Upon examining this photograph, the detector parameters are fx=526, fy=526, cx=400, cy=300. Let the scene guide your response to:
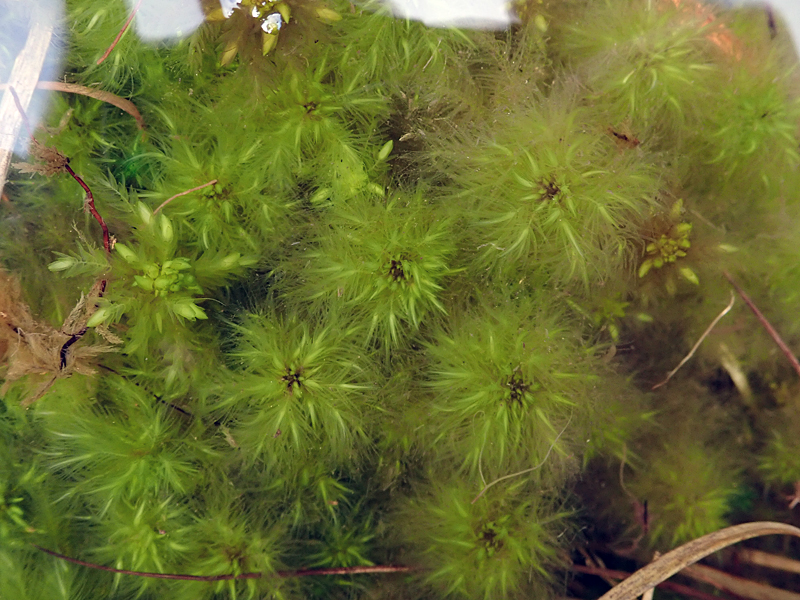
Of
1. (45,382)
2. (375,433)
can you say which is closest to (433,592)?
(375,433)

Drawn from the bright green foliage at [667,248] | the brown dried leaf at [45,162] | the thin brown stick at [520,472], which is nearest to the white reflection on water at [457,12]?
the bright green foliage at [667,248]

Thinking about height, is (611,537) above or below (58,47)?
below

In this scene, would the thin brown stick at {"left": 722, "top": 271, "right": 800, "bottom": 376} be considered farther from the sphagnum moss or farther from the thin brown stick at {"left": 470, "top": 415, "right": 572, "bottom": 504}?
the thin brown stick at {"left": 470, "top": 415, "right": 572, "bottom": 504}

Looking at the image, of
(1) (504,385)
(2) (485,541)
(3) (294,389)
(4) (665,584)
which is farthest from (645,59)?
(4) (665,584)

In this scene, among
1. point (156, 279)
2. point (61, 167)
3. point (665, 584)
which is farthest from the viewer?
point (665, 584)

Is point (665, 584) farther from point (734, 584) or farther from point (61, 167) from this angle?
point (61, 167)

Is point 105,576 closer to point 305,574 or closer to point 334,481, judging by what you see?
point 305,574

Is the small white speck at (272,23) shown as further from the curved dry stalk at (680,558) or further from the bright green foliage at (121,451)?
the curved dry stalk at (680,558)
